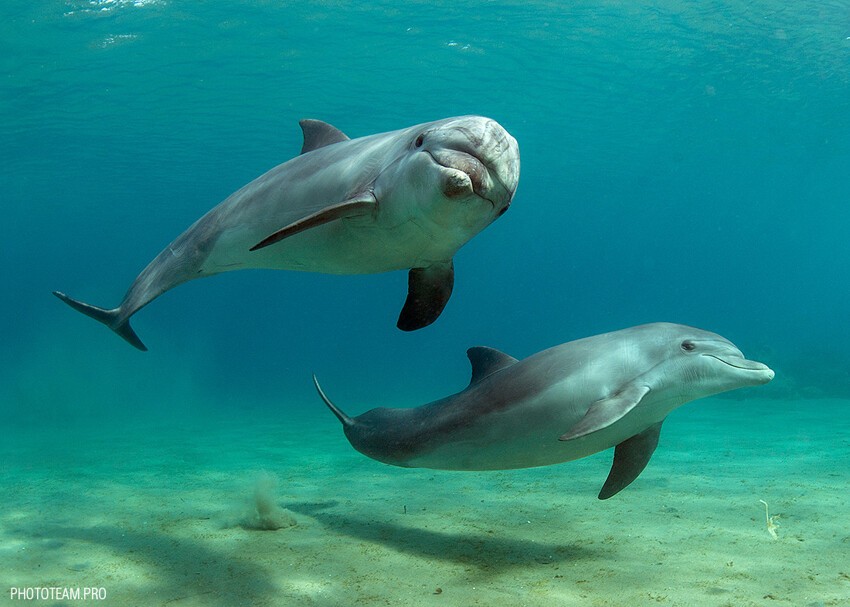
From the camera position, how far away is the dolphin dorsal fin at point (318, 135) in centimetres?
557

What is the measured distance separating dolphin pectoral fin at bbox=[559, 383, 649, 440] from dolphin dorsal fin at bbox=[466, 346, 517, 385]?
1.01 metres

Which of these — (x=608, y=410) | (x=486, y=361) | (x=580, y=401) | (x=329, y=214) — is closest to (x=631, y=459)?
(x=580, y=401)

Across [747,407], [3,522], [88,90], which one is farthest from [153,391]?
[3,522]

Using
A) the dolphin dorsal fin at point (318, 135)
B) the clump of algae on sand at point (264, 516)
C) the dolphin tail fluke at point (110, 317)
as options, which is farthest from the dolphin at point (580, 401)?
the dolphin tail fluke at point (110, 317)

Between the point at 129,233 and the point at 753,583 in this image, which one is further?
the point at 129,233

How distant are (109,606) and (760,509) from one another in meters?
5.70

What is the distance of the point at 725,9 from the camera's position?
778 inches

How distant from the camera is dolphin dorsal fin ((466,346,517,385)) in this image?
5328mm

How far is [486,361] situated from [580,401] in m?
0.99

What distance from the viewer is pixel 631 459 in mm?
5027

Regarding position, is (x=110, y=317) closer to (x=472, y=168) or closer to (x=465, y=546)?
(x=465, y=546)

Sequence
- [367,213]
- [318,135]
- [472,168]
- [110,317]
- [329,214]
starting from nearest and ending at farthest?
[472,168] → [329,214] → [367,213] → [318,135] → [110,317]

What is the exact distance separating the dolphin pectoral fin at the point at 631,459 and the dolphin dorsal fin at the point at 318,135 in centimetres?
346

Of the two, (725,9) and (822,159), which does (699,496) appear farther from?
(822,159)
